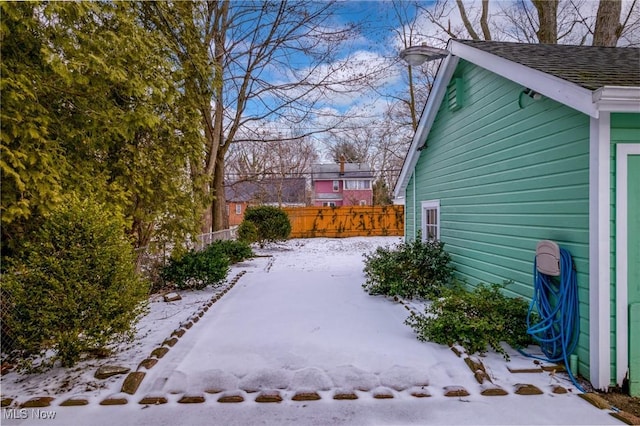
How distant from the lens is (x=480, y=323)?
11.8 ft

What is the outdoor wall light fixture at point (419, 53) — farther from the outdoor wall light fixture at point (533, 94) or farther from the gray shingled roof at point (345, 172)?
the gray shingled roof at point (345, 172)

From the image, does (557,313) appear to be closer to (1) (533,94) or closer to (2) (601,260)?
(2) (601,260)

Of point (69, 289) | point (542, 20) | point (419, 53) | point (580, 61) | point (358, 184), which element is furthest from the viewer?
point (358, 184)

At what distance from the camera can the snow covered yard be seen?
2582mm

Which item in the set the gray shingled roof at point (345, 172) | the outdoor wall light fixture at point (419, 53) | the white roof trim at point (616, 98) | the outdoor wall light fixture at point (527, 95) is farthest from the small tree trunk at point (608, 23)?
the gray shingled roof at point (345, 172)

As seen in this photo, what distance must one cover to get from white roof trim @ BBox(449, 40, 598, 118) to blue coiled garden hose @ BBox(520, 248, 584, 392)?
1330 millimetres

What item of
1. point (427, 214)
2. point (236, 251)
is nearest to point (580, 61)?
point (427, 214)

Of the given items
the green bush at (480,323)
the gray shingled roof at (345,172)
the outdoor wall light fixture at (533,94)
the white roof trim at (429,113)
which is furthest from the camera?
the gray shingled roof at (345,172)

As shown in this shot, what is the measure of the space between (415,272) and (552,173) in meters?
2.94

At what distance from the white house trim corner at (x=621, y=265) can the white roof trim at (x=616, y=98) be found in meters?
0.32

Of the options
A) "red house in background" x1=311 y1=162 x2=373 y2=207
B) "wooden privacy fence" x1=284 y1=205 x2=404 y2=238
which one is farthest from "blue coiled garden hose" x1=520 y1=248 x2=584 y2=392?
"red house in background" x1=311 y1=162 x2=373 y2=207

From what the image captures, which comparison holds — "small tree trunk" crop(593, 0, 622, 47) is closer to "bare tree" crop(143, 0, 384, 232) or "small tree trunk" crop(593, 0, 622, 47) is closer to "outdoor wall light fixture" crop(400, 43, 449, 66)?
"bare tree" crop(143, 0, 384, 232)

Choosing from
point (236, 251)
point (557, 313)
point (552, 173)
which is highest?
point (552, 173)

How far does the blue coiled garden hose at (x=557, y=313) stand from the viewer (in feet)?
10.5
